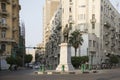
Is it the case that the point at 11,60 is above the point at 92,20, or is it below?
below

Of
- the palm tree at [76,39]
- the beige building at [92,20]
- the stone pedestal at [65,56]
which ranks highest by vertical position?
the beige building at [92,20]

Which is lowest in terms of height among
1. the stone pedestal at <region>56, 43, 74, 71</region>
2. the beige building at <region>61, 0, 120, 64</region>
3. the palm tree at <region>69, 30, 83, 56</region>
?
the stone pedestal at <region>56, 43, 74, 71</region>

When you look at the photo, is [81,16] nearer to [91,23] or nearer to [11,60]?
[91,23]

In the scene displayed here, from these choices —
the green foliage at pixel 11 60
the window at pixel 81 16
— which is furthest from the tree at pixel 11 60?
the window at pixel 81 16

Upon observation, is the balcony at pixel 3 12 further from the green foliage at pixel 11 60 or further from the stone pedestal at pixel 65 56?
the stone pedestal at pixel 65 56

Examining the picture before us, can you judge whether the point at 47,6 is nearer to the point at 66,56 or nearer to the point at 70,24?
the point at 70,24

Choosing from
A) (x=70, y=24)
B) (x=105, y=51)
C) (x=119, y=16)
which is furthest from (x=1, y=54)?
(x=119, y=16)

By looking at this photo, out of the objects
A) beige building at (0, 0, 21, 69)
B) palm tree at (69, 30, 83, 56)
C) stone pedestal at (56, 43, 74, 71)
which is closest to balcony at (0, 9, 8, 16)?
beige building at (0, 0, 21, 69)

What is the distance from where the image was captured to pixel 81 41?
86.1 m

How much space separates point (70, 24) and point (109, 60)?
49.9 ft

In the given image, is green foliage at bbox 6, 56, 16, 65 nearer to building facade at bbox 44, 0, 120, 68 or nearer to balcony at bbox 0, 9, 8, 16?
balcony at bbox 0, 9, 8, 16

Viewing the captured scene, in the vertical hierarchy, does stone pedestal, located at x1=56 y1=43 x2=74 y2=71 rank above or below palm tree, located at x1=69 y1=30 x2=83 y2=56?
below

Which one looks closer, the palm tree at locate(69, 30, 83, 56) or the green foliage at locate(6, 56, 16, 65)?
the green foliage at locate(6, 56, 16, 65)

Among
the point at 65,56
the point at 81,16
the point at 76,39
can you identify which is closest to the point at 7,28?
the point at 76,39
